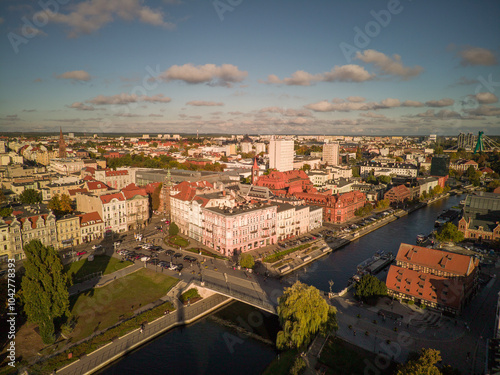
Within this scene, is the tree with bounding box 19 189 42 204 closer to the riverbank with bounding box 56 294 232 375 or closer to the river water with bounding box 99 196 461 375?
the riverbank with bounding box 56 294 232 375

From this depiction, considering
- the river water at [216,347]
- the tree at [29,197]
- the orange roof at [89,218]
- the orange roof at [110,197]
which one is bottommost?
the river water at [216,347]

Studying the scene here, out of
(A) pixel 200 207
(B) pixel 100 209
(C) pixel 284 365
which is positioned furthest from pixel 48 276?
(B) pixel 100 209

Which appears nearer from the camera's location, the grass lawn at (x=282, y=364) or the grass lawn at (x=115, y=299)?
the grass lawn at (x=282, y=364)

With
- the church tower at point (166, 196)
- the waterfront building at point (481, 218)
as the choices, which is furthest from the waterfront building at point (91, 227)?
the waterfront building at point (481, 218)

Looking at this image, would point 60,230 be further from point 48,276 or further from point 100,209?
point 48,276

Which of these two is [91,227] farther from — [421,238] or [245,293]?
[421,238]

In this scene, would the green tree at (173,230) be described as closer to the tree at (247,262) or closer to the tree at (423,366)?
the tree at (247,262)
